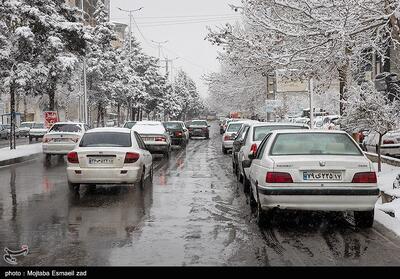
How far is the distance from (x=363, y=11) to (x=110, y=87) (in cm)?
3564

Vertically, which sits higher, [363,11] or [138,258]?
[363,11]

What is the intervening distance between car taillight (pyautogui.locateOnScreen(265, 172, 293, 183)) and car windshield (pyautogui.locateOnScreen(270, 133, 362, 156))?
64 cm

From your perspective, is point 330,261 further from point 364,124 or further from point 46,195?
point 364,124

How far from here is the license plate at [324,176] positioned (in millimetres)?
7980

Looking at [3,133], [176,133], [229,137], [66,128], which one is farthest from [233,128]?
[3,133]

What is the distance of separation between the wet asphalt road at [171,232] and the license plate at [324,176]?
2.61 feet

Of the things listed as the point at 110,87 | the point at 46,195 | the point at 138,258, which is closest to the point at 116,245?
the point at 138,258

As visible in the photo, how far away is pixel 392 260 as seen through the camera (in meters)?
6.43

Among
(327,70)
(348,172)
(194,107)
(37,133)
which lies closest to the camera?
(348,172)

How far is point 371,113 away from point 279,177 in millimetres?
7616

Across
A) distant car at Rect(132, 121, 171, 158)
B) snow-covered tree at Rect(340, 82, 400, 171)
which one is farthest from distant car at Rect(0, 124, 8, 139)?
snow-covered tree at Rect(340, 82, 400, 171)

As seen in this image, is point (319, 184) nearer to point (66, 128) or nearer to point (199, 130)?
point (66, 128)

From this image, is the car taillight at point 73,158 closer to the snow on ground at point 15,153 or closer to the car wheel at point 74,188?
the car wheel at point 74,188

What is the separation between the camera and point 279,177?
8.02 metres
